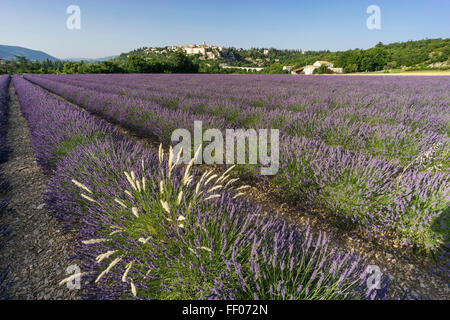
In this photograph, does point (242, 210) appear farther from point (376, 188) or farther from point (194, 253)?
point (376, 188)

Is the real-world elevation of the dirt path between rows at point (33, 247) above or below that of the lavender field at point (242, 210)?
below

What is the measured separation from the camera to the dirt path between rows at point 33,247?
50.5 inches

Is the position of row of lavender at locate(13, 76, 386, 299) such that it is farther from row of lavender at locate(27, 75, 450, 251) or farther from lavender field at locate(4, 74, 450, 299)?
row of lavender at locate(27, 75, 450, 251)

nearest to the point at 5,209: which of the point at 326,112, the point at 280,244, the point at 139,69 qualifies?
the point at 280,244

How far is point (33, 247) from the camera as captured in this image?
1.62 meters

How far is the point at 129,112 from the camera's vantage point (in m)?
4.78

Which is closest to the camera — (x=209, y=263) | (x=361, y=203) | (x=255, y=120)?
(x=209, y=263)

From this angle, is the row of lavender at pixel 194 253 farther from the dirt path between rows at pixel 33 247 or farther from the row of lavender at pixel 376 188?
the row of lavender at pixel 376 188

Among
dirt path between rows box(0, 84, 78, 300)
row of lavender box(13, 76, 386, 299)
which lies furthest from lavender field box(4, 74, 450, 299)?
dirt path between rows box(0, 84, 78, 300)

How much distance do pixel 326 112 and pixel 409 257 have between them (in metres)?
3.25

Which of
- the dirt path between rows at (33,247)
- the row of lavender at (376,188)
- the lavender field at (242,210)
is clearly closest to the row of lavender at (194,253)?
the lavender field at (242,210)

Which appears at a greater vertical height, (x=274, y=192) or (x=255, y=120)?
(x=255, y=120)

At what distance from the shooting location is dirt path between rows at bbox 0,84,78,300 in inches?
50.5
